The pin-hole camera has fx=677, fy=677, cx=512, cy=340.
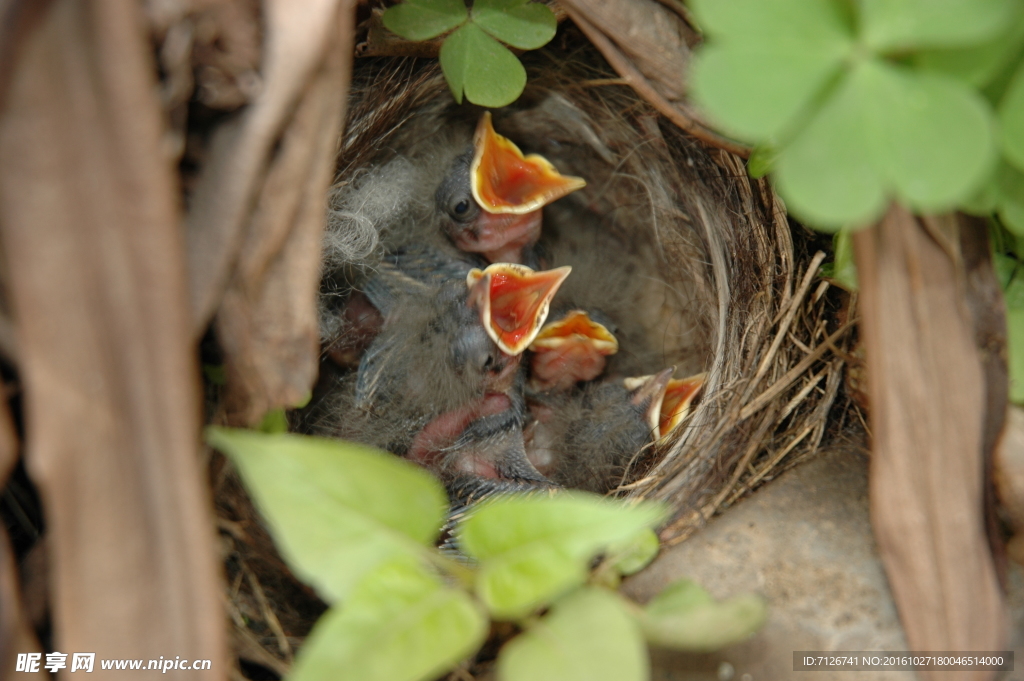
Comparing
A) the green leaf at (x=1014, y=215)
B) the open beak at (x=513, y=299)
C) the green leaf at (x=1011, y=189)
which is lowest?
the open beak at (x=513, y=299)

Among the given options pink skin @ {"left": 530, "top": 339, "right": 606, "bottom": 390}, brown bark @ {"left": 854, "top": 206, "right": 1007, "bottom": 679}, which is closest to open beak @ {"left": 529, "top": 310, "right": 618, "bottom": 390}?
pink skin @ {"left": 530, "top": 339, "right": 606, "bottom": 390}

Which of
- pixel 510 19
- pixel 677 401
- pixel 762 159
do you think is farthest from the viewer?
pixel 677 401

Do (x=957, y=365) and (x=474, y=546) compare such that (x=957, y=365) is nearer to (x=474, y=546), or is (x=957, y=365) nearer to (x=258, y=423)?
(x=474, y=546)

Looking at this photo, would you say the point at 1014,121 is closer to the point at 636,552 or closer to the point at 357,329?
the point at 636,552

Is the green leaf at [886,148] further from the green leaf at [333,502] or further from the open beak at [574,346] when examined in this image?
the open beak at [574,346]

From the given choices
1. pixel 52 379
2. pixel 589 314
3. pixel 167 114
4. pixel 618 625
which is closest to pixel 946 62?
pixel 618 625

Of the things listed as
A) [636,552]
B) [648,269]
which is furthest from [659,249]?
[636,552]

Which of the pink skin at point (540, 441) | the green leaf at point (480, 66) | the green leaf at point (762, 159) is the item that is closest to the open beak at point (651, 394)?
the pink skin at point (540, 441)
